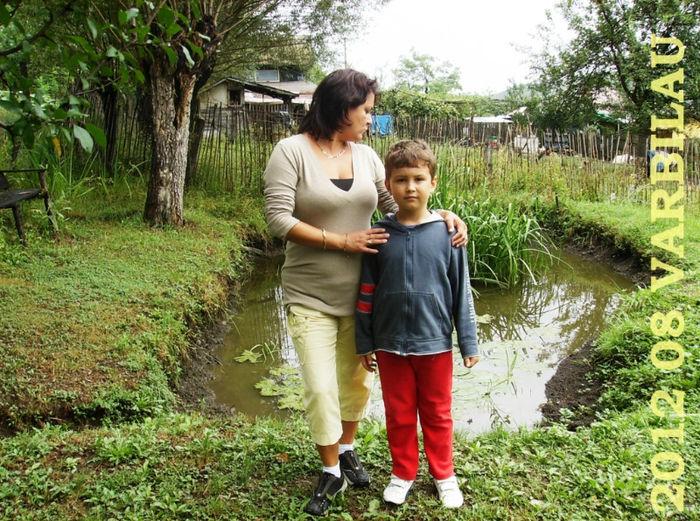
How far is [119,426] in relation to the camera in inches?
124

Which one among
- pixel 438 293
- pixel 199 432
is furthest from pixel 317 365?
pixel 199 432

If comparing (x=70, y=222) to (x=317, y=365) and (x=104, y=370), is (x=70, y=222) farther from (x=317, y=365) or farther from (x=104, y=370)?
(x=317, y=365)

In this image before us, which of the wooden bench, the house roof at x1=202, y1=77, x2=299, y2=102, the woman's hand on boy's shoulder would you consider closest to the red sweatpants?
the woman's hand on boy's shoulder

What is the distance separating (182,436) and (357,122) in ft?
5.74

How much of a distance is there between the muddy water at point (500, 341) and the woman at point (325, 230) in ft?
5.77

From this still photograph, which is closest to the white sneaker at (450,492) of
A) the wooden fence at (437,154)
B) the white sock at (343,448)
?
the white sock at (343,448)

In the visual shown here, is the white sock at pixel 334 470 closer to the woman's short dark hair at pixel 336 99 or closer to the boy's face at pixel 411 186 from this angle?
the boy's face at pixel 411 186

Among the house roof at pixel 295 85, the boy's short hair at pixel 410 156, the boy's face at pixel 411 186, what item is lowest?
the boy's face at pixel 411 186

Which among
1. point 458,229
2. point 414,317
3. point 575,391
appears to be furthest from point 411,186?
point 575,391

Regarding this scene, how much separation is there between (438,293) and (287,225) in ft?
2.03

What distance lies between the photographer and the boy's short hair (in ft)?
7.23

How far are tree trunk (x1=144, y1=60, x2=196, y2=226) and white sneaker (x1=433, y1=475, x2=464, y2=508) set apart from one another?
557 centimetres

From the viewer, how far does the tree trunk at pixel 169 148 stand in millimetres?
6945

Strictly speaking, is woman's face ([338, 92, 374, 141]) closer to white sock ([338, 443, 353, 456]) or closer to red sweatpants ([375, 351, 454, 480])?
red sweatpants ([375, 351, 454, 480])
